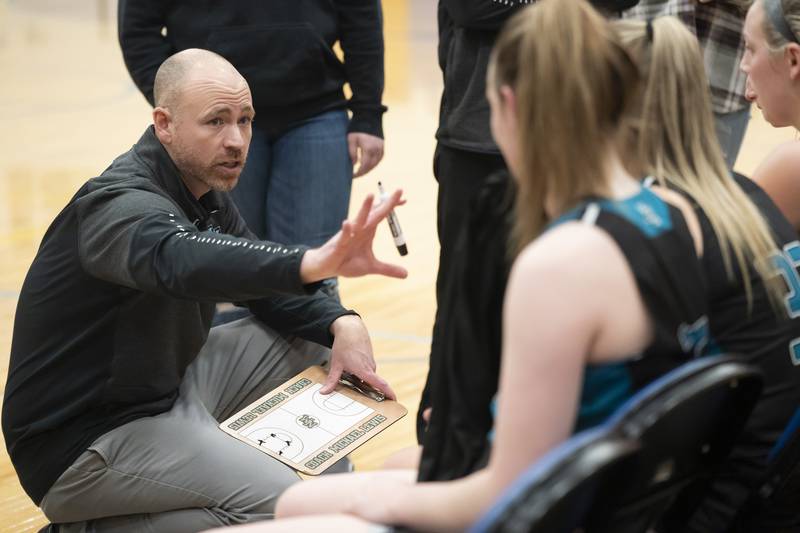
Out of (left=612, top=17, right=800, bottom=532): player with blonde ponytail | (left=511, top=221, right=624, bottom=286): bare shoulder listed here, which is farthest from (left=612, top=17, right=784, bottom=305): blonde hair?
(left=511, top=221, right=624, bottom=286): bare shoulder

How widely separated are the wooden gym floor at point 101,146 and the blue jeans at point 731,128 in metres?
1.35

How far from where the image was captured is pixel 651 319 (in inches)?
62.6

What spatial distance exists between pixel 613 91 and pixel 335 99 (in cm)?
225

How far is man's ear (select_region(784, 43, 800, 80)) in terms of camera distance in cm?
248

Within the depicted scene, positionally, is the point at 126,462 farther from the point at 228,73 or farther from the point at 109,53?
the point at 109,53

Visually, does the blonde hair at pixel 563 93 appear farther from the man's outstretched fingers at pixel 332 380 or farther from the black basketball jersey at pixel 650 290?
the man's outstretched fingers at pixel 332 380

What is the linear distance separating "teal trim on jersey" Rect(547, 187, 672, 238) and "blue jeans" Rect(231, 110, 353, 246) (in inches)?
82.6

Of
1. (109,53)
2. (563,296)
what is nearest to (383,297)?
(563,296)

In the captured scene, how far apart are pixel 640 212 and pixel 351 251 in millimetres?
779

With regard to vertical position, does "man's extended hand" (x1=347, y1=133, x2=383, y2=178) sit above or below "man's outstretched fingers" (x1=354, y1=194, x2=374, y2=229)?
below

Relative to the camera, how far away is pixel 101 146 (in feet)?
23.4

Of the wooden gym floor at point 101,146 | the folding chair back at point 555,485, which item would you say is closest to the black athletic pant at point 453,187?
the wooden gym floor at point 101,146

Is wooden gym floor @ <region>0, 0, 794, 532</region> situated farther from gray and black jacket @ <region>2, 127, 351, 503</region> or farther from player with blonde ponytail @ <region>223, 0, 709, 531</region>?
player with blonde ponytail @ <region>223, 0, 709, 531</region>

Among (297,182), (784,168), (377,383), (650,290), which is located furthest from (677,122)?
(297,182)
